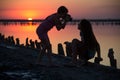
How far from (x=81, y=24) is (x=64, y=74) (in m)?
1.81

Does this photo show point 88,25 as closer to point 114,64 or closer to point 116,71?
point 116,71

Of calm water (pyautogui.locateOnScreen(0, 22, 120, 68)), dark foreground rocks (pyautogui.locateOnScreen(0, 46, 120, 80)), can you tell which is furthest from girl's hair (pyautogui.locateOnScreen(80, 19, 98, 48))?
calm water (pyautogui.locateOnScreen(0, 22, 120, 68))

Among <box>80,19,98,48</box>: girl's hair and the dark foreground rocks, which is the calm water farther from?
the dark foreground rocks

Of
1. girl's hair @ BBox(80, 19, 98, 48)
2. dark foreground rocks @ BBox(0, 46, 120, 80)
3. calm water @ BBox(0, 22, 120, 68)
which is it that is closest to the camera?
dark foreground rocks @ BBox(0, 46, 120, 80)

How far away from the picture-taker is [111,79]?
913 cm

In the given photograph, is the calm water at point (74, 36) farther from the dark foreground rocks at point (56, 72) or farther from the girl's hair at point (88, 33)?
the dark foreground rocks at point (56, 72)

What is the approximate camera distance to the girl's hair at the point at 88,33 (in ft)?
35.3

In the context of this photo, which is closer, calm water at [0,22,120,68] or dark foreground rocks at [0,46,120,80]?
dark foreground rocks at [0,46,120,80]

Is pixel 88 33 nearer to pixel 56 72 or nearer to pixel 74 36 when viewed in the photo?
pixel 56 72

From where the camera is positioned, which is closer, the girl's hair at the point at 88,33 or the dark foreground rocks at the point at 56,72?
the dark foreground rocks at the point at 56,72

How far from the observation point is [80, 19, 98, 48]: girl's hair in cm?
1077

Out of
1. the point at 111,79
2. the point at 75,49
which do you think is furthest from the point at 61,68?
the point at 111,79

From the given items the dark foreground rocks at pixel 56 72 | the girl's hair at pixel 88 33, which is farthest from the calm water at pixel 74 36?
the dark foreground rocks at pixel 56 72

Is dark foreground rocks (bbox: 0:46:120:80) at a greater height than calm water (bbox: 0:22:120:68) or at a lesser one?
greater
